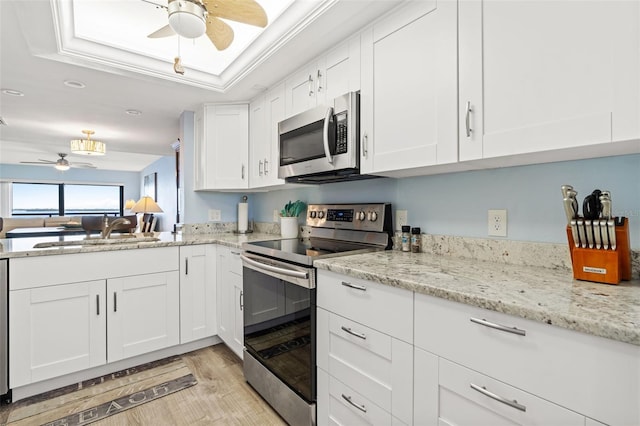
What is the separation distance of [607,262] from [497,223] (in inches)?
17.8

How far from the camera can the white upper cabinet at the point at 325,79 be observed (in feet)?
5.49

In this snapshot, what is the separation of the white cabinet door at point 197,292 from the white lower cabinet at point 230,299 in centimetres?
8

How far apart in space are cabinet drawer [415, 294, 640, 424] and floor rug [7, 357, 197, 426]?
70.7 inches

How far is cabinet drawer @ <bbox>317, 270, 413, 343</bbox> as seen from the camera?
1.09 m

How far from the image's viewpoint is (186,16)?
1.35 m

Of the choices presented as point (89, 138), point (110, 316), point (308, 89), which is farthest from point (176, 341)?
point (89, 138)

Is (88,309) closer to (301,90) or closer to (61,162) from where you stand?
(301,90)

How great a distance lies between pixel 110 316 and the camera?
207cm

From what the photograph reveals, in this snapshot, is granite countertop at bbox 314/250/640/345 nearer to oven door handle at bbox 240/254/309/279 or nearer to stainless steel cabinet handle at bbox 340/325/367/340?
oven door handle at bbox 240/254/309/279

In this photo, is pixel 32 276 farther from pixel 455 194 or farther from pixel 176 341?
pixel 455 194

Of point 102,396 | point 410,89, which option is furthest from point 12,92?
point 410,89

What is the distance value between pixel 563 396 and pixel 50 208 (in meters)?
11.0

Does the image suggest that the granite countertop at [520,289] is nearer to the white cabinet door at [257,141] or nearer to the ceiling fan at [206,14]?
the ceiling fan at [206,14]

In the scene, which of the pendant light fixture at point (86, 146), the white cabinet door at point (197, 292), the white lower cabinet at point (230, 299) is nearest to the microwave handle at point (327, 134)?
the white lower cabinet at point (230, 299)
